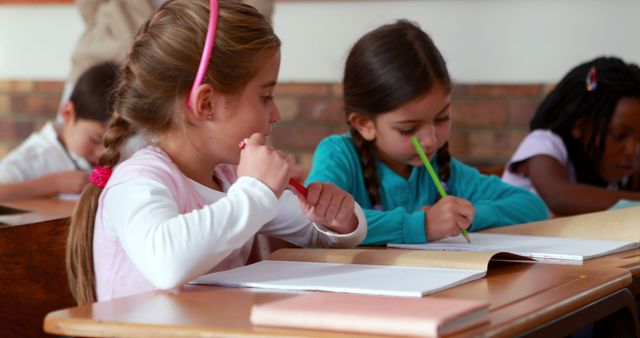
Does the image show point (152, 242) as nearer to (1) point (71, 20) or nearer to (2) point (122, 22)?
(2) point (122, 22)

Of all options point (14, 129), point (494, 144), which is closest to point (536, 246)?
point (494, 144)

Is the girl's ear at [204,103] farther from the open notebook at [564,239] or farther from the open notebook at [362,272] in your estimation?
the open notebook at [564,239]

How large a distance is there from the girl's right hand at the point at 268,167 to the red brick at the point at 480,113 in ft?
7.27

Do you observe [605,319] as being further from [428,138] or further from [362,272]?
[428,138]

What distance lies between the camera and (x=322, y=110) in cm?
366

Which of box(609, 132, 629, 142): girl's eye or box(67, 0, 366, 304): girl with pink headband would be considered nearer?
box(67, 0, 366, 304): girl with pink headband

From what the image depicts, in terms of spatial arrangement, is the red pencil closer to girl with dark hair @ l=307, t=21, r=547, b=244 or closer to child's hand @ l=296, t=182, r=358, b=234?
child's hand @ l=296, t=182, r=358, b=234

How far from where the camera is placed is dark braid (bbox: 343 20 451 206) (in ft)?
6.37

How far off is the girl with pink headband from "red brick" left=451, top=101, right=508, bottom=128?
193 cm

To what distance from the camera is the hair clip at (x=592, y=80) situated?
2656 mm

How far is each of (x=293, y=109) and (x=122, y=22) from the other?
70 cm

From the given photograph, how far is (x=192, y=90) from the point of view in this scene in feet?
4.72

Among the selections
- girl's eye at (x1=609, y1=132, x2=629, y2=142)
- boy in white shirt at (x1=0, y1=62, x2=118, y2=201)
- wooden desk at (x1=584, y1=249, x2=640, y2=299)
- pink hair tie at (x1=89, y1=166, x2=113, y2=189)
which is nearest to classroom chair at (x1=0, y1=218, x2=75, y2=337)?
pink hair tie at (x1=89, y1=166, x2=113, y2=189)

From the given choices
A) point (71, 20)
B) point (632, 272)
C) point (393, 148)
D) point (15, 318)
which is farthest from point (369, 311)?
point (71, 20)
